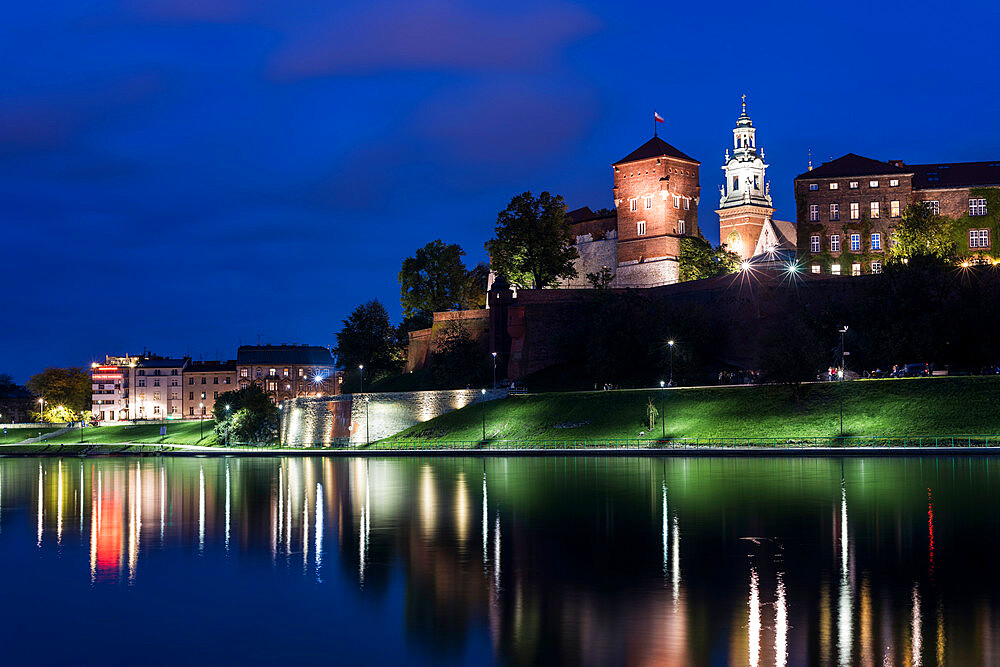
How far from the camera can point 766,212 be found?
10988cm

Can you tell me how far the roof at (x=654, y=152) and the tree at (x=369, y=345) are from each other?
97.0ft

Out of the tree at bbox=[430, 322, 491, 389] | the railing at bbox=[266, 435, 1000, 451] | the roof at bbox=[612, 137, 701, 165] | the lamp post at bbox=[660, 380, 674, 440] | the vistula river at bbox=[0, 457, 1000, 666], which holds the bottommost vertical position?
the vistula river at bbox=[0, 457, 1000, 666]

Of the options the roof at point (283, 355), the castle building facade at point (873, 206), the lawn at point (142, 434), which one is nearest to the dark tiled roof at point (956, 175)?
the castle building facade at point (873, 206)

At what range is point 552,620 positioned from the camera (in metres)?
16.6

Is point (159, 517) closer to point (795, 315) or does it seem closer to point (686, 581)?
point (686, 581)

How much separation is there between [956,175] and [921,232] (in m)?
9.65

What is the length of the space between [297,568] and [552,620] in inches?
312

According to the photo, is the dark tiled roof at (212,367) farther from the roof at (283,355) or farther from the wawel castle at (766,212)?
the wawel castle at (766,212)

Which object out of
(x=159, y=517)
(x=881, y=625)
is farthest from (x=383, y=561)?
(x=159, y=517)

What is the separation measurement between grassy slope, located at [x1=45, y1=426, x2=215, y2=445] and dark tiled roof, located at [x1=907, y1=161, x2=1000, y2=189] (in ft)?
225

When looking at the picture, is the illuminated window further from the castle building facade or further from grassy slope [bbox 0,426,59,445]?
grassy slope [bbox 0,426,59,445]

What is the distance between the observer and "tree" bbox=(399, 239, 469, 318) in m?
108

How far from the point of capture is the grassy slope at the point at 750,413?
189ft

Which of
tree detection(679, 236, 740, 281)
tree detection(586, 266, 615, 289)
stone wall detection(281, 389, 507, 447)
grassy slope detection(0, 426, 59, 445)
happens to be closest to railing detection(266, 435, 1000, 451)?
stone wall detection(281, 389, 507, 447)
